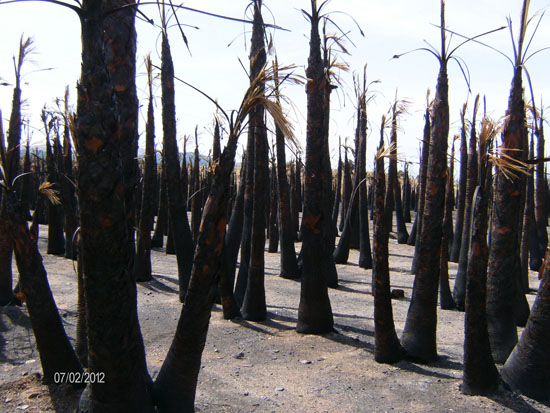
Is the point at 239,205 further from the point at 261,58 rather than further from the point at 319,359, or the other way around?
the point at 319,359

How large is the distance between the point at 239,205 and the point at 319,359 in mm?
3938

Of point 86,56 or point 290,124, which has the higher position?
point 86,56

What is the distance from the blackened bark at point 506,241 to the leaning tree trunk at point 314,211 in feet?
7.72

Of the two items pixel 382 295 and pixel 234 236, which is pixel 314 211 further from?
pixel 234 236

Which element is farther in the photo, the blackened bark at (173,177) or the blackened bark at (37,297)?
the blackened bark at (173,177)

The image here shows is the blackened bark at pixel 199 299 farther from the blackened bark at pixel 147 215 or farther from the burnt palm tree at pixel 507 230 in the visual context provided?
the blackened bark at pixel 147 215

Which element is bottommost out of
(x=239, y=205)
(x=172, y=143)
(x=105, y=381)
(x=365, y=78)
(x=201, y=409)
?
(x=201, y=409)

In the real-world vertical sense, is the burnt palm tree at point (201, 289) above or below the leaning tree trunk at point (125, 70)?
below

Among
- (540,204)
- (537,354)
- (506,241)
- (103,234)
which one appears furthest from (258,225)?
(540,204)

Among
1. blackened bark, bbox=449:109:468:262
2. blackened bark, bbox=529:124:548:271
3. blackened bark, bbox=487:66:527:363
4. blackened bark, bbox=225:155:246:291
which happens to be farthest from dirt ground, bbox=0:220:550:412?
blackened bark, bbox=529:124:548:271

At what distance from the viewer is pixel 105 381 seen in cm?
348

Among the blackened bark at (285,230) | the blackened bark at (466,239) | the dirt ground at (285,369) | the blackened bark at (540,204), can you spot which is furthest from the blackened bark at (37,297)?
the blackened bark at (540,204)

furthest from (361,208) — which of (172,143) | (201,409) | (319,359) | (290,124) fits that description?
(290,124)

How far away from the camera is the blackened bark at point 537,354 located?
16.5 ft
